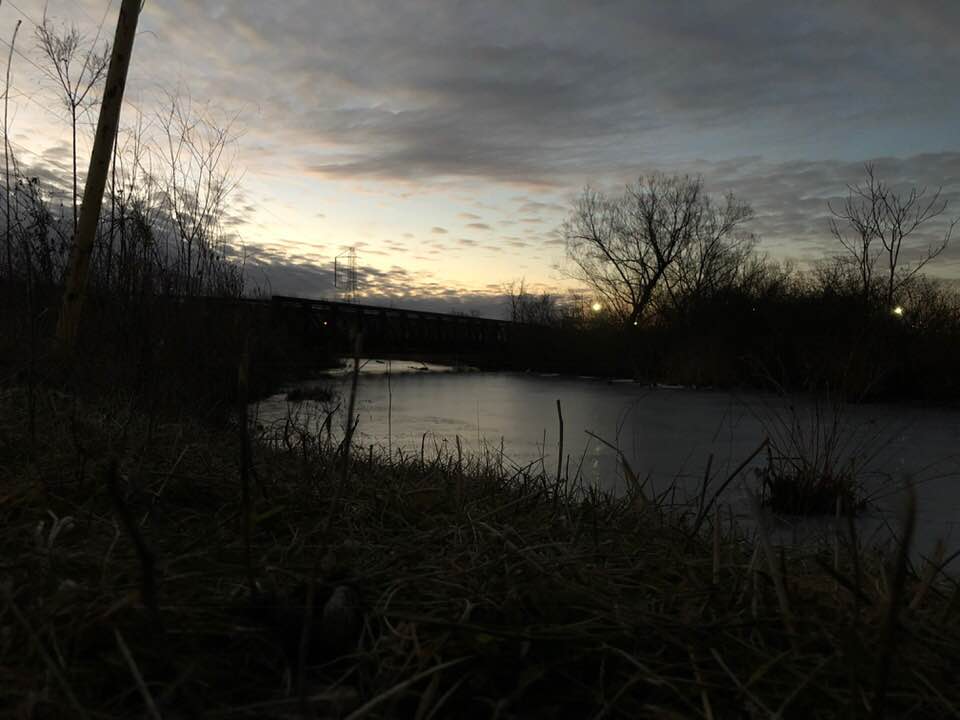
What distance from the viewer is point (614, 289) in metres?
26.1

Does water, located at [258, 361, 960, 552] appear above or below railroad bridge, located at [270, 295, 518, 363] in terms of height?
below

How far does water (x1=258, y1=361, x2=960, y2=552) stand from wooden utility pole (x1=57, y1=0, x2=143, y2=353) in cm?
133

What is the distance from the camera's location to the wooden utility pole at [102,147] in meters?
3.41

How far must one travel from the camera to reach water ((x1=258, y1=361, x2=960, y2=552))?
3590mm

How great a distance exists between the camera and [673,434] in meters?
6.63

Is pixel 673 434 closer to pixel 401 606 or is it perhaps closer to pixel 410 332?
pixel 401 606

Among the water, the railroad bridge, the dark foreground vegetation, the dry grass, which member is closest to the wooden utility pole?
the water

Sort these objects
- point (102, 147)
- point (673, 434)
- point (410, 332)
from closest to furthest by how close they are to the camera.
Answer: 1. point (102, 147)
2. point (673, 434)
3. point (410, 332)

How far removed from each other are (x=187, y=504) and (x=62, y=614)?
2.29 feet

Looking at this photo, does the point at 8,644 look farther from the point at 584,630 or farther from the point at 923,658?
the point at 923,658

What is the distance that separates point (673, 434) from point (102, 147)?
18.1ft

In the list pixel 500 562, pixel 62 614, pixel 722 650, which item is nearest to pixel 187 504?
pixel 62 614

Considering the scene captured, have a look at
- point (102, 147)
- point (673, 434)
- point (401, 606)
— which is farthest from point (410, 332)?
point (401, 606)

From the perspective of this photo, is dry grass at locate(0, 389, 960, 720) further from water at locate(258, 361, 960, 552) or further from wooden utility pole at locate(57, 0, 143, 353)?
wooden utility pole at locate(57, 0, 143, 353)
